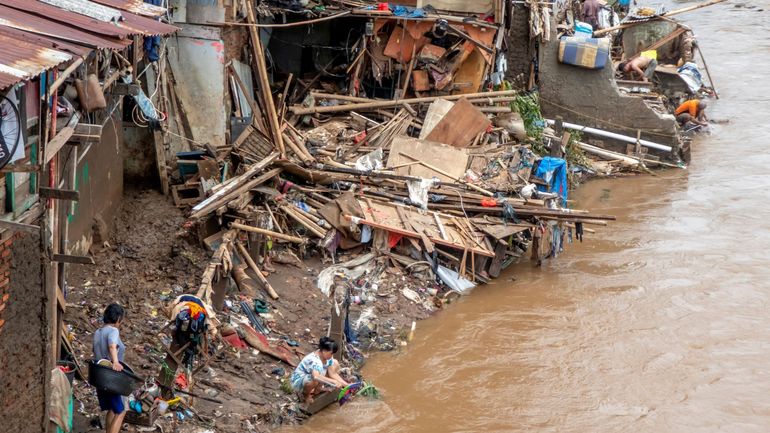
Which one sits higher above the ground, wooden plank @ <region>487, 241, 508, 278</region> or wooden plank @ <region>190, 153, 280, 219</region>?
wooden plank @ <region>190, 153, 280, 219</region>

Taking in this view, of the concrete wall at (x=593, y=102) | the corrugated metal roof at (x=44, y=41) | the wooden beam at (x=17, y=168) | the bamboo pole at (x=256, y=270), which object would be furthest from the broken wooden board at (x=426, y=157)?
the wooden beam at (x=17, y=168)

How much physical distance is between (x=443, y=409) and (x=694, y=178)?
1099 cm

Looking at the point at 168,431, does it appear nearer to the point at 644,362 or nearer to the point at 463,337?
the point at 463,337

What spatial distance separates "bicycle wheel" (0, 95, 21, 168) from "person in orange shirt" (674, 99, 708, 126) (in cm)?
1905

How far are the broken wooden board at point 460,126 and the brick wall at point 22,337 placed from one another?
9.57m

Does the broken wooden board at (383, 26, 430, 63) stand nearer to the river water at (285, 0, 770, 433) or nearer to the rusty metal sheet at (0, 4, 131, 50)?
the river water at (285, 0, 770, 433)

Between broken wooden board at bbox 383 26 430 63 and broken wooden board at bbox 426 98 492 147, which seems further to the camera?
broken wooden board at bbox 383 26 430 63

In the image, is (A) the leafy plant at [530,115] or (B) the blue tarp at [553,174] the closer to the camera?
(B) the blue tarp at [553,174]

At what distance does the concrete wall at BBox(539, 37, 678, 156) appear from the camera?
19641 millimetres

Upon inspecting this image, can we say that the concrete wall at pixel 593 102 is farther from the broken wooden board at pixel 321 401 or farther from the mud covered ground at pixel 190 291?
the broken wooden board at pixel 321 401

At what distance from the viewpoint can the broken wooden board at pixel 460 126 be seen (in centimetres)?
1618

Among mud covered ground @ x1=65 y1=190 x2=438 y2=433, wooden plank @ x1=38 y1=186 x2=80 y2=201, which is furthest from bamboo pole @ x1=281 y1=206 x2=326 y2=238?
wooden plank @ x1=38 y1=186 x2=80 y2=201

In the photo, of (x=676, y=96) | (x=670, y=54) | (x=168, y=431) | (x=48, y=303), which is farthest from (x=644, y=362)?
(x=670, y=54)

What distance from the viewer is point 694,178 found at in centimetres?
1975
